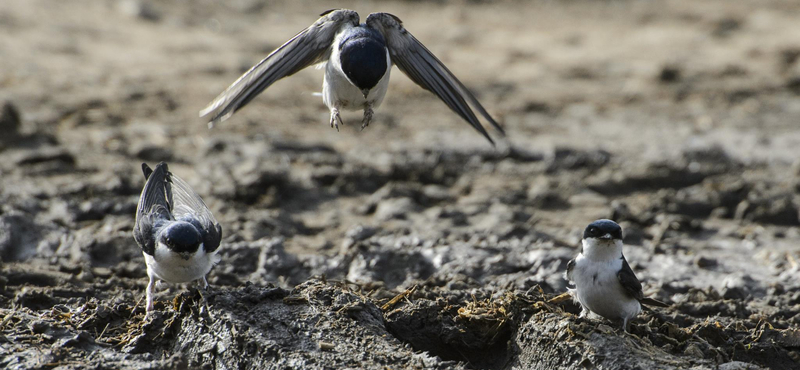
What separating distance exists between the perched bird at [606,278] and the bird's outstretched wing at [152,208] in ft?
8.88

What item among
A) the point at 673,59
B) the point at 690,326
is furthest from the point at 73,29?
the point at 690,326

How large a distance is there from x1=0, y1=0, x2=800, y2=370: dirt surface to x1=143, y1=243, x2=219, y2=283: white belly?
0.24m

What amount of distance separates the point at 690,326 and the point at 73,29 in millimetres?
10965

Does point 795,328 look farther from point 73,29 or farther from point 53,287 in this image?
point 73,29

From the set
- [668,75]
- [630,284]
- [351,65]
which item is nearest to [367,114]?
[351,65]

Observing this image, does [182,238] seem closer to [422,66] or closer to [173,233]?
[173,233]

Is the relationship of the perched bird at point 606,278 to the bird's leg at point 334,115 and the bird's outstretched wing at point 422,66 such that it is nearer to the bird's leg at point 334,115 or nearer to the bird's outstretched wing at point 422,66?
the bird's outstretched wing at point 422,66

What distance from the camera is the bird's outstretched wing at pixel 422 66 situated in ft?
19.2

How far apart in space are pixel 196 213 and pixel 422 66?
6.13 feet

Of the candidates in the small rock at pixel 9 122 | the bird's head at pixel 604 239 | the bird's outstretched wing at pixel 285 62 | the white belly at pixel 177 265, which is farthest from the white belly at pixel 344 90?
the small rock at pixel 9 122

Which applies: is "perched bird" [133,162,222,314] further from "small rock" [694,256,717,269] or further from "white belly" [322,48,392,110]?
"small rock" [694,256,717,269]

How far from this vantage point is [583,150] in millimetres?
9438

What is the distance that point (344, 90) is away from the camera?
5.55m

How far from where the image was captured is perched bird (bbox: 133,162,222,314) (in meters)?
5.32
